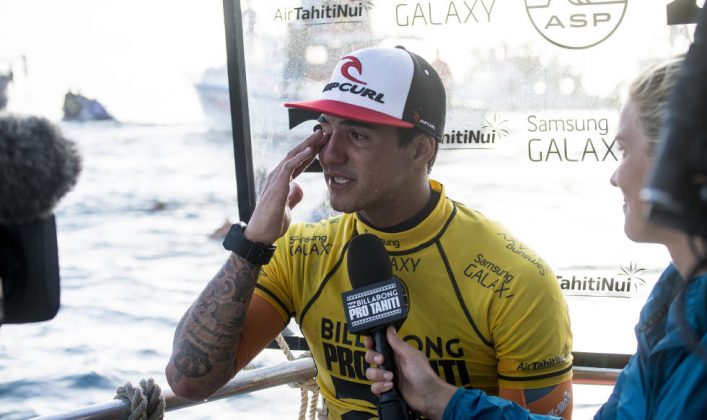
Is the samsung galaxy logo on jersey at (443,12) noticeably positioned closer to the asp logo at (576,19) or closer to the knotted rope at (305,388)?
the asp logo at (576,19)

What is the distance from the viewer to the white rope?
212 cm

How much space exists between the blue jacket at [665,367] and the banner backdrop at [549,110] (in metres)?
1.09

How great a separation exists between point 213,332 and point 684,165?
5.20 ft

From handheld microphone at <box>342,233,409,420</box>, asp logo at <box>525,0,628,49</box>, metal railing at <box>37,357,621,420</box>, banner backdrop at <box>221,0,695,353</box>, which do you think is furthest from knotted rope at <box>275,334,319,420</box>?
asp logo at <box>525,0,628,49</box>

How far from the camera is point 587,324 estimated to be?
8.68 feet

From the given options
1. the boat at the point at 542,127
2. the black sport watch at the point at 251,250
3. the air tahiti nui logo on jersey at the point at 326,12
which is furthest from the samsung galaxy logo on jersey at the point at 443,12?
the black sport watch at the point at 251,250

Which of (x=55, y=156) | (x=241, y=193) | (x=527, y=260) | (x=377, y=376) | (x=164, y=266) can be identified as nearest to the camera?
(x=55, y=156)

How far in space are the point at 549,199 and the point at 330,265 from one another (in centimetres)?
77

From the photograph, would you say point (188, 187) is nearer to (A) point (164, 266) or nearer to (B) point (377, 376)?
(A) point (164, 266)

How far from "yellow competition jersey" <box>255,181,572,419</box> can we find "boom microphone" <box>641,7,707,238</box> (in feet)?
4.16

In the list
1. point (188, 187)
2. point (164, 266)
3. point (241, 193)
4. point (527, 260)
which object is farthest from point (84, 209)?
point (527, 260)

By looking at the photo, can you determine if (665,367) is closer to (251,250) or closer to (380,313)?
(380,313)

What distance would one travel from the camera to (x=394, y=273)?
7.29ft

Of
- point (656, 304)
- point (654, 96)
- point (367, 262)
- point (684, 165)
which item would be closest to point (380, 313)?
point (367, 262)
